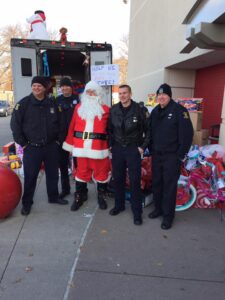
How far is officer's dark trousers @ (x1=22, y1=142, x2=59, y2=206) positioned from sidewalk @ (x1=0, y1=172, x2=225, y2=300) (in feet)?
1.14

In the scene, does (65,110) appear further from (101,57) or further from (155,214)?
(101,57)

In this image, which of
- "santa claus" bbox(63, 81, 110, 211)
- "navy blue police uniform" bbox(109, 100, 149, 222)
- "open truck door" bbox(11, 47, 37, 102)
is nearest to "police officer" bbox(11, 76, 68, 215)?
"santa claus" bbox(63, 81, 110, 211)

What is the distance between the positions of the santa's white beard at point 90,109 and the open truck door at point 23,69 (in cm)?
333

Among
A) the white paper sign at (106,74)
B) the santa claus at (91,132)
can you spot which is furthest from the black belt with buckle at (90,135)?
the white paper sign at (106,74)

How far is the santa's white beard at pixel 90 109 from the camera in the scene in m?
4.03

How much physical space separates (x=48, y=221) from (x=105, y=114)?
171 centimetres

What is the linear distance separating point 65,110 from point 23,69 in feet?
9.34

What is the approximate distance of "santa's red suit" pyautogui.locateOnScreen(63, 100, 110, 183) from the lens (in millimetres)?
4078

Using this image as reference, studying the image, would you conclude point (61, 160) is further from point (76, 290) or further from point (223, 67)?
point (223, 67)

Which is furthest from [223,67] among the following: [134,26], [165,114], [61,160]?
[134,26]

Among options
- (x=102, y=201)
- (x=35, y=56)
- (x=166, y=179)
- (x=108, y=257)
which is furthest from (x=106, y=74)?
(x=108, y=257)

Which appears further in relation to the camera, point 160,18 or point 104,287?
point 160,18

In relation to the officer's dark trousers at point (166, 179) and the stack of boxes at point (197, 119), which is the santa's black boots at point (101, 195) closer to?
the officer's dark trousers at point (166, 179)

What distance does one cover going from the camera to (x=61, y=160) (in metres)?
4.79
